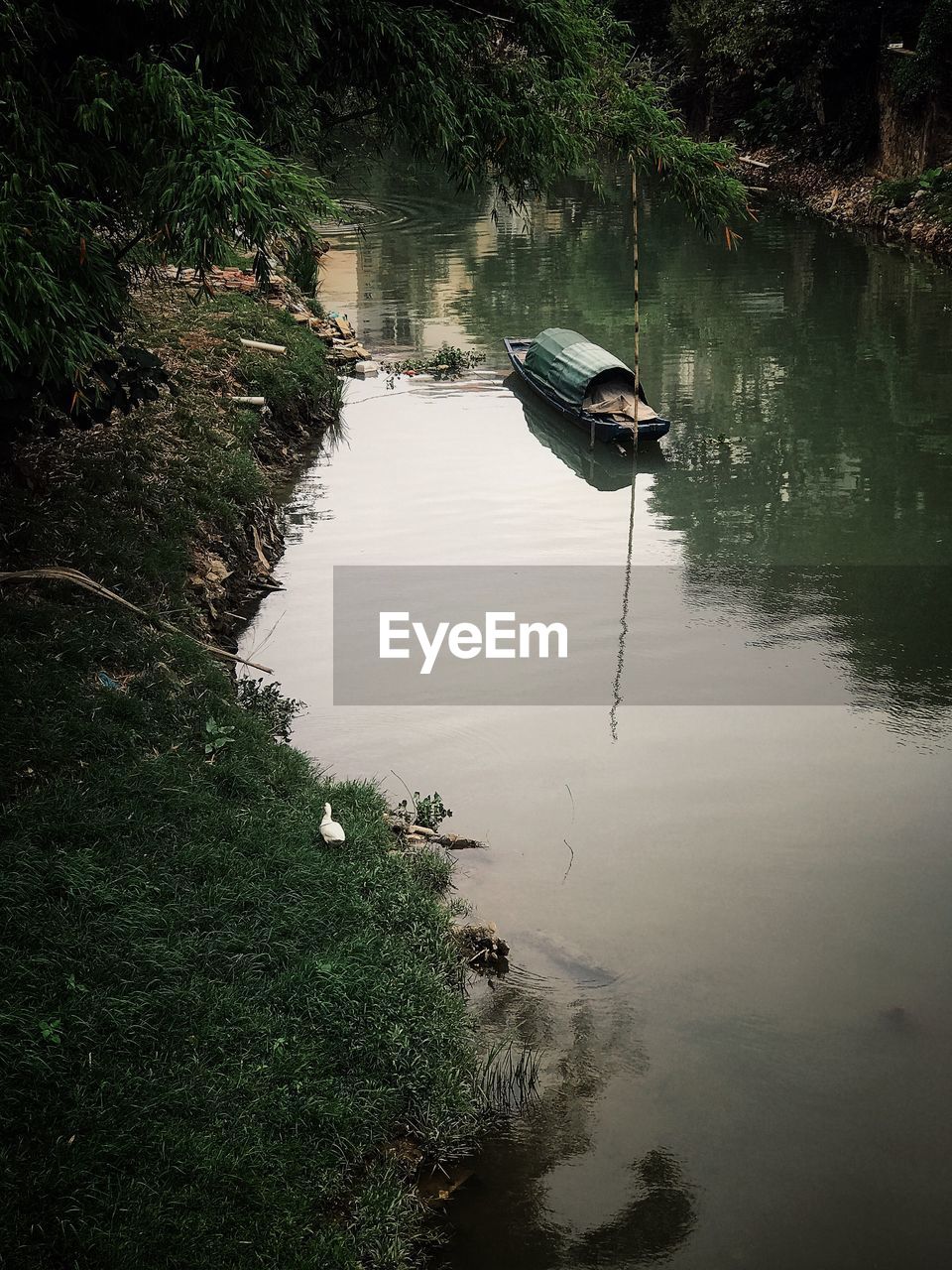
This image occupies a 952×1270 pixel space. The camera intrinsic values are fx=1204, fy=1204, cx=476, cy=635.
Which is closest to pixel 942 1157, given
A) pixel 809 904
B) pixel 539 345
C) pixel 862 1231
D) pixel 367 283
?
pixel 862 1231

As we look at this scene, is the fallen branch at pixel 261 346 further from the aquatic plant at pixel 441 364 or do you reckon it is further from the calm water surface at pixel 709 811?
the aquatic plant at pixel 441 364

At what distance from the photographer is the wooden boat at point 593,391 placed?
60.7ft

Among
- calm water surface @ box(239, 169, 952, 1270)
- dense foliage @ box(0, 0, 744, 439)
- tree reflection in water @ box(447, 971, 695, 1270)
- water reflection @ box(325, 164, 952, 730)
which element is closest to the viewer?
tree reflection in water @ box(447, 971, 695, 1270)

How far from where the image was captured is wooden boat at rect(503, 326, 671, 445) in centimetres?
1850

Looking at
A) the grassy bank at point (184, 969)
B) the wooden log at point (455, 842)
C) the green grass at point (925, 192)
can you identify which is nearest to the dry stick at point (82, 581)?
the grassy bank at point (184, 969)

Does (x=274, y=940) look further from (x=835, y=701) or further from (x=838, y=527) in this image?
(x=838, y=527)

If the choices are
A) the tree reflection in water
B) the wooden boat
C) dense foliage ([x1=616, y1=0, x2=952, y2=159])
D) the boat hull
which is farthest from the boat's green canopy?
dense foliage ([x1=616, y1=0, x2=952, y2=159])

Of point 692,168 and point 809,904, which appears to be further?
point 692,168

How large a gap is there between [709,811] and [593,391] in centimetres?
1056

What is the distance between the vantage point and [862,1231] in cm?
635

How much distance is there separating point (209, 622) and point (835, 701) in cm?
623

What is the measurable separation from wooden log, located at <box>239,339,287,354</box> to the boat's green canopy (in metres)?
4.38

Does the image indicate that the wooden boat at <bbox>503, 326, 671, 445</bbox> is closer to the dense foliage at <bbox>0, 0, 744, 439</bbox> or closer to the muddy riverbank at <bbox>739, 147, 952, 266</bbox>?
the dense foliage at <bbox>0, 0, 744, 439</bbox>

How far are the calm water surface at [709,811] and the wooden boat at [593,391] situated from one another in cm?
63
